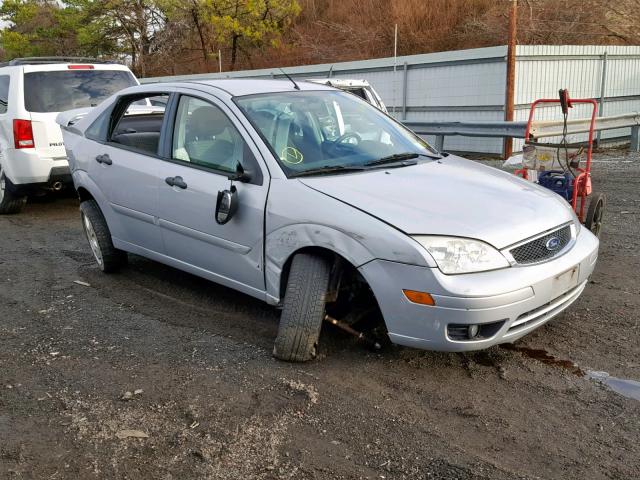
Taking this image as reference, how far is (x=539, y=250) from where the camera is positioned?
3.79 meters

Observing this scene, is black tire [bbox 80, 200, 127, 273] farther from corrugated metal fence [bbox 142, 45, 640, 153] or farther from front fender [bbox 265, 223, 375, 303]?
corrugated metal fence [bbox 142, 45, 640, 153]

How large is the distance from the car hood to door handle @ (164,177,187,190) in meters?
1.03

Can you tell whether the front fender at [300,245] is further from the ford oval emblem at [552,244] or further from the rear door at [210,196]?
the ford oval emblem at [552,244]

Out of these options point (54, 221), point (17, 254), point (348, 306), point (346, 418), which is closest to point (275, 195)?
point (348, 306)

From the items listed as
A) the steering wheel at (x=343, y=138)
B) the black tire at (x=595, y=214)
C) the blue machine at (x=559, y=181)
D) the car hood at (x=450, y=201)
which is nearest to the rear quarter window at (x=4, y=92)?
the steering wheel at (x=343, y=138)

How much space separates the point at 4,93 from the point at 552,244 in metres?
7.52

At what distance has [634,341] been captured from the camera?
422 centimetres

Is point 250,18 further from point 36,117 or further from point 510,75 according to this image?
point 36,117

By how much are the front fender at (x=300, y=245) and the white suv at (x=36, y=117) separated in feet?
17.1

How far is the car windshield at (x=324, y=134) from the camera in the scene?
14.2 ft

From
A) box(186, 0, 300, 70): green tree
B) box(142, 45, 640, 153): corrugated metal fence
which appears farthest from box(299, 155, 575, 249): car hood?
box(186, 0, 300, 70): green tree

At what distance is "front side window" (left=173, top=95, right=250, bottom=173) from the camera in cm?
446

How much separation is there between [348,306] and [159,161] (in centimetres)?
189

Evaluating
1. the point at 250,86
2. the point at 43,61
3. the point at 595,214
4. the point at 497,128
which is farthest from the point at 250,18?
the point at 250,86
